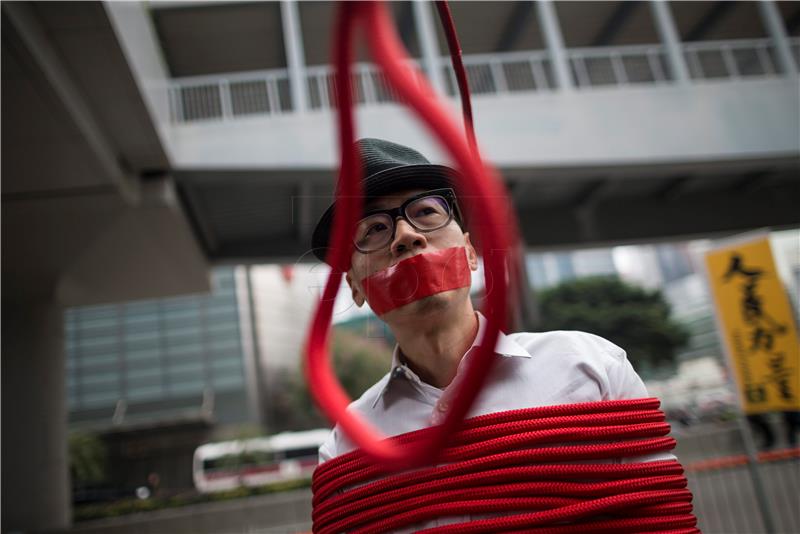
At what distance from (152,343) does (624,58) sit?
3241 centimetres

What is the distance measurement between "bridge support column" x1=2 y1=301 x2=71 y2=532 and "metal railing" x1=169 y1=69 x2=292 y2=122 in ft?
14.1

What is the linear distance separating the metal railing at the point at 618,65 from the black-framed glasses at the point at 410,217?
9684mm

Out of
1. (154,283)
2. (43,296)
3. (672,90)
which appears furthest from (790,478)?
(43,296)

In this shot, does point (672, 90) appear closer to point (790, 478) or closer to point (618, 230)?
point (618, 230)

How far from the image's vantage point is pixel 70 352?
113 feet

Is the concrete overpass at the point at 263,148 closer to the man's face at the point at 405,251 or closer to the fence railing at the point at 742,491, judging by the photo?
the fence railing at the point at 742,491

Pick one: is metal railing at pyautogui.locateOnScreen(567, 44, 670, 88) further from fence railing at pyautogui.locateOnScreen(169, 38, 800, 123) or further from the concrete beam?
the concrete beam

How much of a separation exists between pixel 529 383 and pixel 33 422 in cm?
1005

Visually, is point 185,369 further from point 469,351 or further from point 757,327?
point 469,351

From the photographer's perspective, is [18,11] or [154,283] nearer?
[18,11]

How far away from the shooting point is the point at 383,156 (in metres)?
0.96

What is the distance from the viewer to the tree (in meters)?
26.0

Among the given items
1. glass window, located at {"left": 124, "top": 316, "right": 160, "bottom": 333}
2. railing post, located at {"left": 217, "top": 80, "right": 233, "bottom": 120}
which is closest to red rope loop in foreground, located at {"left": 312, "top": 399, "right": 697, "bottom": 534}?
railing post, located at {"left": 217, "top": 80, "right": 233, "bottom": 120}

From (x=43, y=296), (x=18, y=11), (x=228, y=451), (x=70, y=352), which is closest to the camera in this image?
(x=18, y=11)
